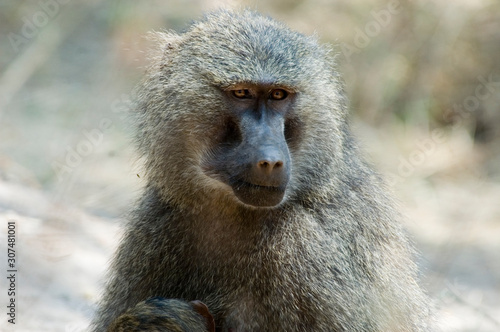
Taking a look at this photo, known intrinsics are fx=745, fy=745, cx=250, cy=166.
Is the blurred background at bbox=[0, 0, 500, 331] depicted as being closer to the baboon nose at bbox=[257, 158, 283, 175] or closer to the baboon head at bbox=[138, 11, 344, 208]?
the baboon head at bbox=[138, 11, 344, 208]

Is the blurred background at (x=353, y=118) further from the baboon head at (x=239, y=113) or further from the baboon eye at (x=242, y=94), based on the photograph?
the baboon eye at (x=242, y=94)

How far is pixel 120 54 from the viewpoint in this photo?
27.1ft

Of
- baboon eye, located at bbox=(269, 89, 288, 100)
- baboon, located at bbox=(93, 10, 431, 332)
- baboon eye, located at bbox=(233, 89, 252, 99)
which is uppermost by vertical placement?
baboon eye, located at bbox=(269, 89, 288, 100)

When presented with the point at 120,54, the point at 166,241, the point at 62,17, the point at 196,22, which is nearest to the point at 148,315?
the point at 166,241

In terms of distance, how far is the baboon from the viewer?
3.50 meters

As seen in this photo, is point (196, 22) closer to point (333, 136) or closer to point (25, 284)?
point (333, 136)

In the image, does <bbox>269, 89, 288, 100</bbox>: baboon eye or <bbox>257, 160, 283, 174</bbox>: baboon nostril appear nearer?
<bbox>257, 160, 283, 174</bbox>: baboon nostril

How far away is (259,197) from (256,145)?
0.24m

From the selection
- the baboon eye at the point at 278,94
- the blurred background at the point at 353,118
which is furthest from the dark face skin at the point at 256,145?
the blurred background at the point at 353,118

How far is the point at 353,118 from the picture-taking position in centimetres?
897

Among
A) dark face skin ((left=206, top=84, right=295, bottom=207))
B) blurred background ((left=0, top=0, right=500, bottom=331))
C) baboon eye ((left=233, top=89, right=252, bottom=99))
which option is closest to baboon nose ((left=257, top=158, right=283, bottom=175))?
dark face skin ((left=206, top=84, right=295, bottom=207))

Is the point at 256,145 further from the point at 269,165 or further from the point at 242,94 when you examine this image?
the point at 242,94

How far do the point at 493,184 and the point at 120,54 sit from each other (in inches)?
184

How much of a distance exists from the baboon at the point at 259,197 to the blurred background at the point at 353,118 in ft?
4.77
